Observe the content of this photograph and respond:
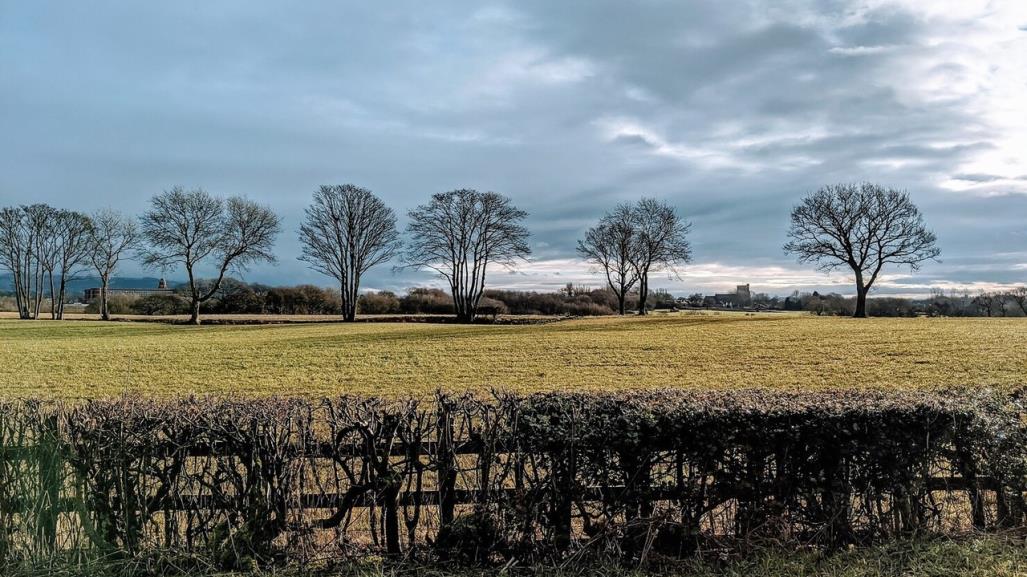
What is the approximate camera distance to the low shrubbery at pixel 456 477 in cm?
411

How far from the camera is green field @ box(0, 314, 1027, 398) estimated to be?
1504cm

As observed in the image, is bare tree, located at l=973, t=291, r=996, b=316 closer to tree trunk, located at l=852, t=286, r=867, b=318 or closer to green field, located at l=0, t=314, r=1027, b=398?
tree trunk, located at l=852, t=286, r=867, b=318

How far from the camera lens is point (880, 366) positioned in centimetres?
1731

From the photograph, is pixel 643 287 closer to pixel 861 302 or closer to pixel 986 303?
pixel 861 302

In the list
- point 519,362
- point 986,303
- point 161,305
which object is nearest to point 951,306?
point 986,303

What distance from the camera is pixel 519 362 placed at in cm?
1964

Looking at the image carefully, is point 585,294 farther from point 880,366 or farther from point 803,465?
point 803,465

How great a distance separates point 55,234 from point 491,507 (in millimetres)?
65220

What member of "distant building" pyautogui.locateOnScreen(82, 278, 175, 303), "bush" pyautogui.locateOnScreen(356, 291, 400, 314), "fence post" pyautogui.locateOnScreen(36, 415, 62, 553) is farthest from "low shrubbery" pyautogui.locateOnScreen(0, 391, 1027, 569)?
"distant building" pyautogui.locateOnScreen(82, 278, 175, 303)

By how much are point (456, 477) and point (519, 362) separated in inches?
605

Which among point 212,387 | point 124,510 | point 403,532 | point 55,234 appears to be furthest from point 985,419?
point 55,234

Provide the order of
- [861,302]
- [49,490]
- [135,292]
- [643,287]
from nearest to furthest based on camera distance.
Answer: [49,490]
[861,302]
[643,287]
[135,292]

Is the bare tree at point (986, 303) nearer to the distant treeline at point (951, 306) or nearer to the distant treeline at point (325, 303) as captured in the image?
the distant treeline at point (951, 306)

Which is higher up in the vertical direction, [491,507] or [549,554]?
[491,507]
